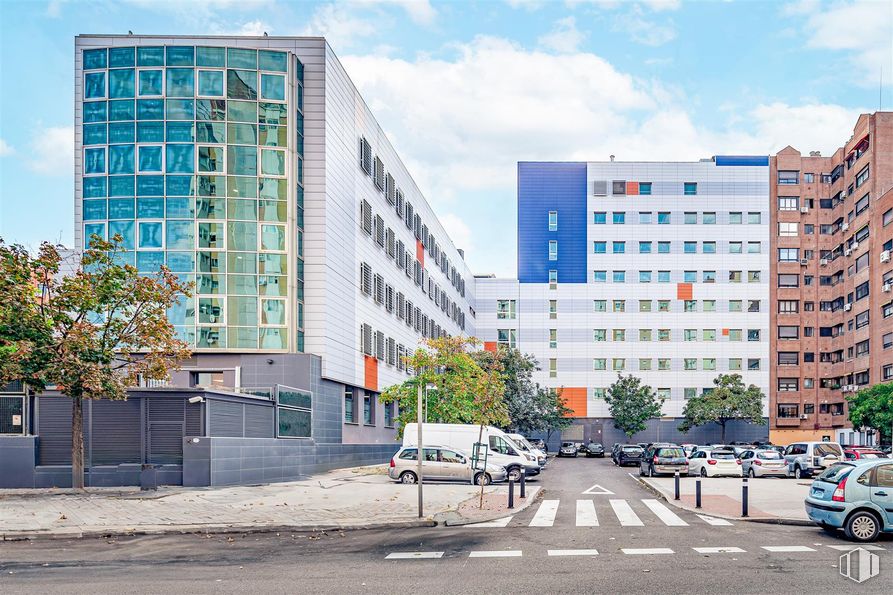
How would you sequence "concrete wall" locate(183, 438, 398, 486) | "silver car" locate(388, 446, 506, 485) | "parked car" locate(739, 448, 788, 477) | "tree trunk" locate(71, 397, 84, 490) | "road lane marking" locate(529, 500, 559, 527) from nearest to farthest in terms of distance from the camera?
"road lane marking" locate(529, 500, 559, 527)
"tree trunk" locate(71, 397, 84, 490)
"concrete wall" locate(183, 438, 398, 486)
"silver car" locate(388, 446, 506, 485)
"parked car" locate(739, 448, 788, 477)

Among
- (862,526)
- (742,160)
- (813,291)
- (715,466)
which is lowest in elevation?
(715,466)

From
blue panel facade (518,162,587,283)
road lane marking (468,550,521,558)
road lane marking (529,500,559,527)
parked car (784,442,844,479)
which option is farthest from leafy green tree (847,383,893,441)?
road lane marking (468,550,521,558)

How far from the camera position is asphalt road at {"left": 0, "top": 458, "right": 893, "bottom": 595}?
11680 mm

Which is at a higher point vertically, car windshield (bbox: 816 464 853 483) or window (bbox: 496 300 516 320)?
window (bbox: 496 300 516 320)

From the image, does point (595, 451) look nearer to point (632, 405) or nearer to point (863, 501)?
point (632, 405)

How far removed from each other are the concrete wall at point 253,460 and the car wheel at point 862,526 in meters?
18.1

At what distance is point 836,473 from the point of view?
54.5 feet

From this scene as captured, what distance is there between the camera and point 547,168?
85625 mm

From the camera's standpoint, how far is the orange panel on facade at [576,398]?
8312 cm

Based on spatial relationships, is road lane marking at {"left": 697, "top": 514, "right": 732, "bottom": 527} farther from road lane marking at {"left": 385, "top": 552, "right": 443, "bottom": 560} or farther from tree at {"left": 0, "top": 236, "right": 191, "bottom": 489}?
tree at {"left": 0, "top": 236, "right": 191, "bottom": 489}

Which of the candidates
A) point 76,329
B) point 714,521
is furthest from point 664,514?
point 76,329

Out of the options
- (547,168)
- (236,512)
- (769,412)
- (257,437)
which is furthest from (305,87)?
(769,412)

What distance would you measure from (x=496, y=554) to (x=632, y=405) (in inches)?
2605

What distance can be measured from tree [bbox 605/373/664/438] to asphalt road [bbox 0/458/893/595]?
60318 millimetres
